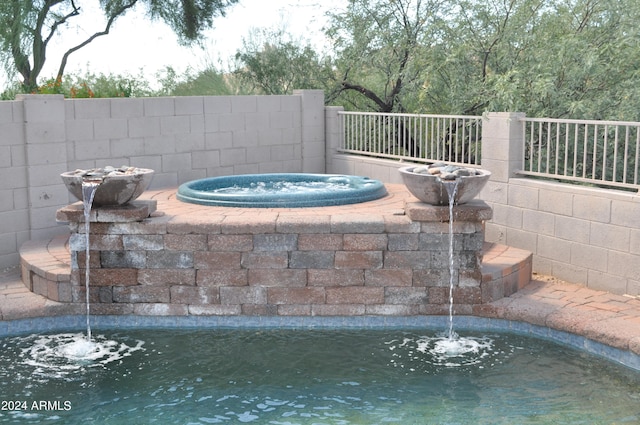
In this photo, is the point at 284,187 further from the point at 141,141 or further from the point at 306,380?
the point at 306,380

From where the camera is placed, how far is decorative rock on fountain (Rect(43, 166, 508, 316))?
6.10 metres

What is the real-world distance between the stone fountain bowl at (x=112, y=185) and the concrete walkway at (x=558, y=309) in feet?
3.09

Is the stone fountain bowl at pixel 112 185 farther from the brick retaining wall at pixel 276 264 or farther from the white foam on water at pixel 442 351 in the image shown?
the white foam on water at pixel 442 351

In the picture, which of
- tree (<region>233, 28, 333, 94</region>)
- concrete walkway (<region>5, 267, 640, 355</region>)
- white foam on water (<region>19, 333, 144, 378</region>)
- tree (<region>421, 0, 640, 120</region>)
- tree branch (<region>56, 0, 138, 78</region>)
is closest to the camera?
white foam on water (<region>19, 333, 144, 378</region>)

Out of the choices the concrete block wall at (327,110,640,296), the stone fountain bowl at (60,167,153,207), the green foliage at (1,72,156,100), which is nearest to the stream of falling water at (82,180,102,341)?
the stone fountain bowl at (60,167,153,207)

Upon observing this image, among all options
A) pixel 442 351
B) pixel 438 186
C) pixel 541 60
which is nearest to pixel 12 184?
pixel 438 186

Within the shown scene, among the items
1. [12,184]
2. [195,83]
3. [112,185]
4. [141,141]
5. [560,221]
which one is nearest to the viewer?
[112,185]

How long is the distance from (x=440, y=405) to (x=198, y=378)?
1.66m

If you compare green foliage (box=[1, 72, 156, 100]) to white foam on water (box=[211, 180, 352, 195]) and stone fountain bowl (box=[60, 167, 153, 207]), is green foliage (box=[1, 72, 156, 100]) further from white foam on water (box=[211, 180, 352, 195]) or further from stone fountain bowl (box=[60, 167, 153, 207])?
stone fountain bowl (box=[60, 167, 153, 207])

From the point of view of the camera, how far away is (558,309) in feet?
19.4

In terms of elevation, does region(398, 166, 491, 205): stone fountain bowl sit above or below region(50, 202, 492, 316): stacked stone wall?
above

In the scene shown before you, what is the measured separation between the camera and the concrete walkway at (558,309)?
541cm

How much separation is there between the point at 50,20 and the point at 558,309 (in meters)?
13.8

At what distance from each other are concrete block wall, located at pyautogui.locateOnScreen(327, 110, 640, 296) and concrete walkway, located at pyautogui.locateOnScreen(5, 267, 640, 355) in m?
0.18
